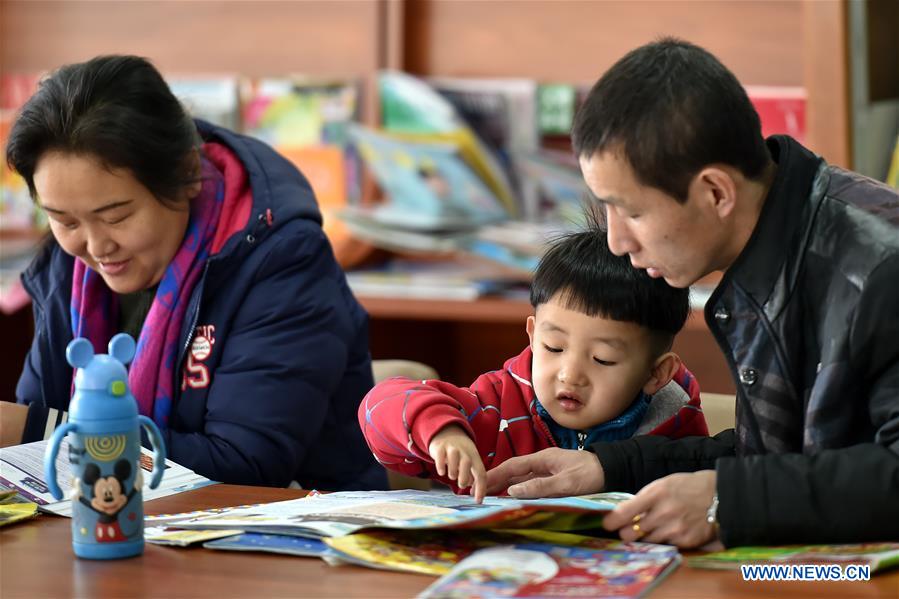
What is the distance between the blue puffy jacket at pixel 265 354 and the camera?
63.6 inches

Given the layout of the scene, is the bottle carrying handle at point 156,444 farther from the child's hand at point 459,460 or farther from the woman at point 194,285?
the woman at point 194,285

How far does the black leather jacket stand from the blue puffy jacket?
515 mm

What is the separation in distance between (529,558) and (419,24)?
6.97 ft

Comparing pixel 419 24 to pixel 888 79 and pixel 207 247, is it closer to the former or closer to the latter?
pixel 888 79

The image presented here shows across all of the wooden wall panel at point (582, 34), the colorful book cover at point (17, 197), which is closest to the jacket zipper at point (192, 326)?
the wooden wall panel at point (582, 34)

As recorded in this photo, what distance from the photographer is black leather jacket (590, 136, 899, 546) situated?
1.07m

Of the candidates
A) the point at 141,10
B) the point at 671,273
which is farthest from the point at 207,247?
the point at 141,10

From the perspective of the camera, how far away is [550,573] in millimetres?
997

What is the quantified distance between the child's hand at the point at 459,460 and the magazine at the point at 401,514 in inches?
0.8

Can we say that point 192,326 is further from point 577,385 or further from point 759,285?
point 759,285

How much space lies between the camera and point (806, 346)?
120 centimetres

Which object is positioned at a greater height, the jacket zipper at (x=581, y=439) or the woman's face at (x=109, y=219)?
the woman's face at (x=109, y=219)

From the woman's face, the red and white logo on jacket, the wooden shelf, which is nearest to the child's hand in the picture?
the red and white logo on jacket

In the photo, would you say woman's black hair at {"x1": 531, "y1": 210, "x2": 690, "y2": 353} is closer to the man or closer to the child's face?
the child's face
